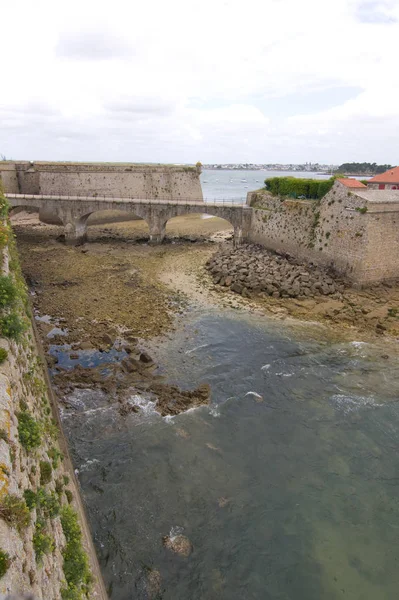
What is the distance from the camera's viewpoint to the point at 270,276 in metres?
26.8

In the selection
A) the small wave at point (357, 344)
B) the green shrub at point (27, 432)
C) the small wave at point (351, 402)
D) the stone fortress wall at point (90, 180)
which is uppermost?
the stone fortress wall at point (90, 180)

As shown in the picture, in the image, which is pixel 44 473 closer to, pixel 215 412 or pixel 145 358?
pixel 215 412

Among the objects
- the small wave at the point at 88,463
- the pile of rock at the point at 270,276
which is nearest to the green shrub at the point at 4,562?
the small wave at the point at 88,463

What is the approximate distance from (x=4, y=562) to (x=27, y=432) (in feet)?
8.36

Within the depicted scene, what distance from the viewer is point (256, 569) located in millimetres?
8977

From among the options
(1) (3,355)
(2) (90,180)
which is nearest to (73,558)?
(1) (3,355)

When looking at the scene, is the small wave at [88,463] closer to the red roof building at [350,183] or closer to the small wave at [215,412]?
the small wave at [215,412]

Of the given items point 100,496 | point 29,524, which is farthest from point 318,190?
point 29,524

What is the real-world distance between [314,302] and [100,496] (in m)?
17.2

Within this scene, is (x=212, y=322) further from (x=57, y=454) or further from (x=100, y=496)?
(x=57, y=454)

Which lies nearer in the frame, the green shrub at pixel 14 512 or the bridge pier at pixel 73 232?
the green shrub at pixel 14 512

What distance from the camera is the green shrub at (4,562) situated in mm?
4049

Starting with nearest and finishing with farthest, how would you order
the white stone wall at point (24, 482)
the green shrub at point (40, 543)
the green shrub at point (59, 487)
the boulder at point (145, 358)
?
the white stone wall at point (24, 482), the green shrub at point (40, 543), the green shrub at point (59, 487), the boulder at point (145, 358)

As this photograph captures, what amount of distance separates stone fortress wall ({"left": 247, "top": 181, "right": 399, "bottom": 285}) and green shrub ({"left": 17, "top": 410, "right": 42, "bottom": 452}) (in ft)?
76.8
